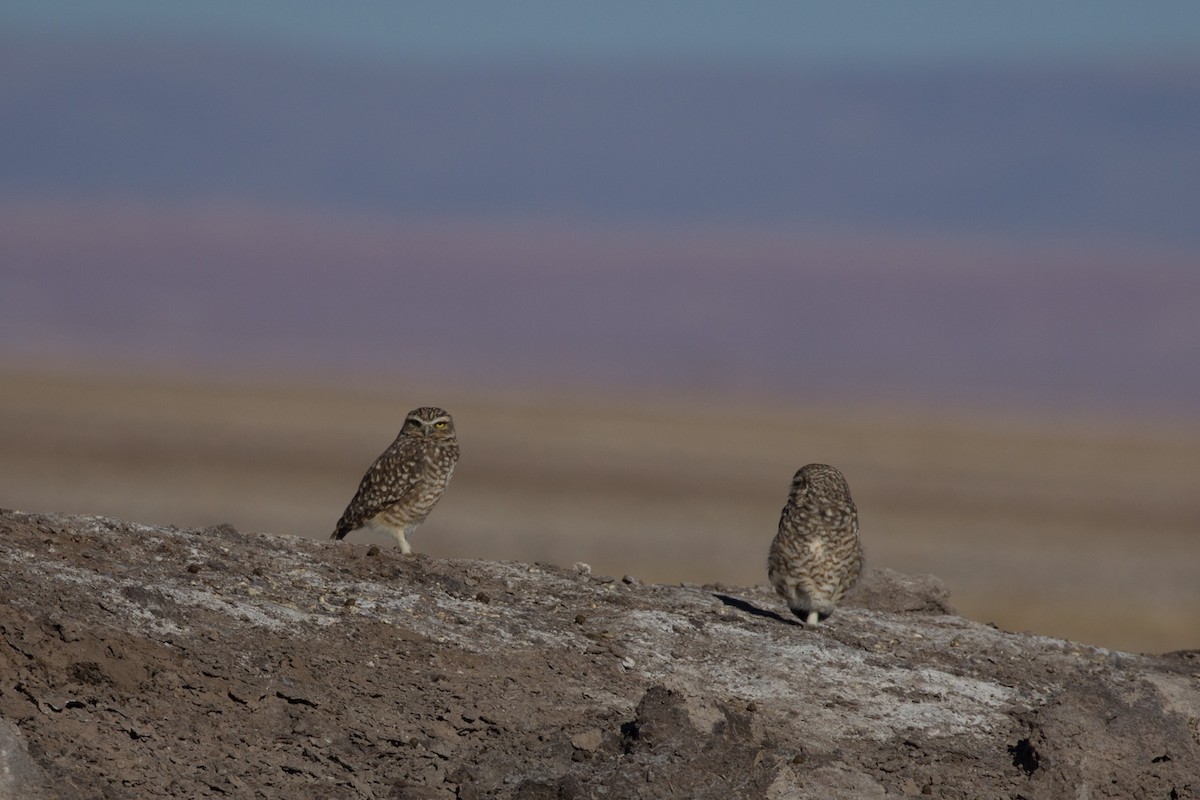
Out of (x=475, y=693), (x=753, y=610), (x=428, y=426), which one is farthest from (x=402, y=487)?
(x=475, y=693)

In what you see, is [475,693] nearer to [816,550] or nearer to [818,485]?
[816,550]

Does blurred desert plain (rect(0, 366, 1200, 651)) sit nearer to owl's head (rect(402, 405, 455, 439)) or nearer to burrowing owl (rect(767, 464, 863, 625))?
owl's head (rect(402, 405, 455, 439))

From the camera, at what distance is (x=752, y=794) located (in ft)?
24.4

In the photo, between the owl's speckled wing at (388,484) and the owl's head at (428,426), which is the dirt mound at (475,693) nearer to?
the owl's speckled wing at (388,484)

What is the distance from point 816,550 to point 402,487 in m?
3.01

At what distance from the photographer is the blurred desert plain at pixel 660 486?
1133 inches

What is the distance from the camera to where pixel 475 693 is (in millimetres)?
7926

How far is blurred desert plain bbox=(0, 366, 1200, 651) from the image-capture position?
94.4ft

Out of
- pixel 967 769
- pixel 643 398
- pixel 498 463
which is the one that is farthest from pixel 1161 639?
pixel 643 398

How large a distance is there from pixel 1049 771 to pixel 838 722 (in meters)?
1.05

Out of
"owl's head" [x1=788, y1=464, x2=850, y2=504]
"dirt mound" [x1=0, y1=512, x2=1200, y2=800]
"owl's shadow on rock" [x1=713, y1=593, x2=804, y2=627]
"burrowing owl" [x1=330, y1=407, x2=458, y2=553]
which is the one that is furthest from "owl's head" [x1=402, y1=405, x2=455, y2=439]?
"owl's head" [x1=788, y1=464, x2=850, y2=504]

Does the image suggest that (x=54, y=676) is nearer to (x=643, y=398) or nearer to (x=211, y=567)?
(x=211, y=567)

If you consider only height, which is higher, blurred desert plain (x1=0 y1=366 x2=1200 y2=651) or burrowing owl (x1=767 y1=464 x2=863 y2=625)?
blurred desert plain (x1=0 y1=366 x2=1200 y2=651)

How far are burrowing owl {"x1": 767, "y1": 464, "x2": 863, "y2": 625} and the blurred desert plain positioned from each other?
11.0 m
